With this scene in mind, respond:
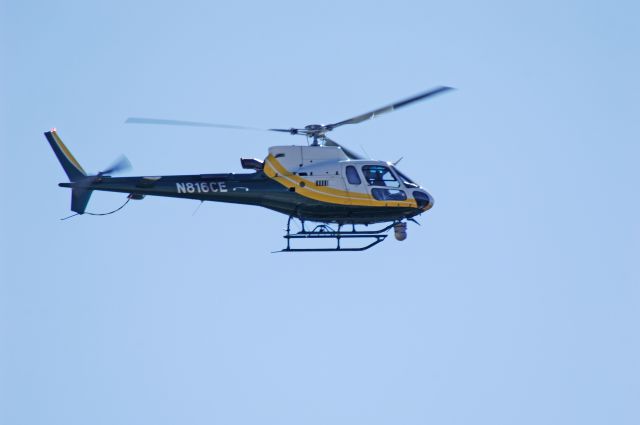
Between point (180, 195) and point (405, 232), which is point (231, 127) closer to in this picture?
point (180, 195)

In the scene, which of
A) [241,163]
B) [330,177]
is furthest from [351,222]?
[241,163]

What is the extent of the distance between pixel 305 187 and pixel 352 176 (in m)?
0.85

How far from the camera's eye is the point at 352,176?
809 inches

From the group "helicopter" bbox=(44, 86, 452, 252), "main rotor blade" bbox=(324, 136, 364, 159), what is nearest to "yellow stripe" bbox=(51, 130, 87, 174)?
"helicopter" bbox=(44, 86, 452, 252)

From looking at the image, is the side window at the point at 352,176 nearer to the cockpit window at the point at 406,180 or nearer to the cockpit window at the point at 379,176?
the cockpit window at the point at 379,176

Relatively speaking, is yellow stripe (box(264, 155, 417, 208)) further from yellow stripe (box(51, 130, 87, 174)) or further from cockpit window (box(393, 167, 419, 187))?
yellow stripe (box(51, 130, 87, 174))

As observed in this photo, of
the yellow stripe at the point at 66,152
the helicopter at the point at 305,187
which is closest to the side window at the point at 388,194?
the helicopter at the point at 305,187

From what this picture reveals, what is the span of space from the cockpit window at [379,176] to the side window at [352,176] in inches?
5.7

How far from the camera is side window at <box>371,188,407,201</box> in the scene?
805 inches

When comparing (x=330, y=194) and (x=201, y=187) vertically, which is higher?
(x=201, y=187)

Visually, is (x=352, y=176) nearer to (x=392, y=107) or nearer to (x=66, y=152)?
(x=392, y=107)

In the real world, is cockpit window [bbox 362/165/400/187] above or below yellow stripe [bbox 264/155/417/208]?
above

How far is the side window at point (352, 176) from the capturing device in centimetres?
2050

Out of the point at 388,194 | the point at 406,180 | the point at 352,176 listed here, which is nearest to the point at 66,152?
the point at 352,176
